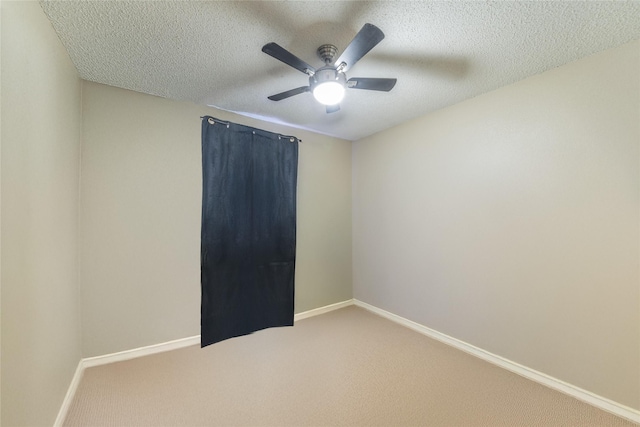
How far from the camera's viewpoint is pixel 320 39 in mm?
1580

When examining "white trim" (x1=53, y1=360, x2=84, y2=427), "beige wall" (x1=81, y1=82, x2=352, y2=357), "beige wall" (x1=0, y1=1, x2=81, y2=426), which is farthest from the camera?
"beige wall" (x1=81, y1=82, x2=352, y2=357)

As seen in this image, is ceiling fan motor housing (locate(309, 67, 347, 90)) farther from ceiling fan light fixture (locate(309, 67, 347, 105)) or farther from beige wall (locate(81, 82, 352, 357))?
beige wall (locate(81, 82, 352, 357))

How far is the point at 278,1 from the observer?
1.31 m

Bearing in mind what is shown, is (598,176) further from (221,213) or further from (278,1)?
(221,213)

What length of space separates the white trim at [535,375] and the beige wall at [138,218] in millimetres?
2310

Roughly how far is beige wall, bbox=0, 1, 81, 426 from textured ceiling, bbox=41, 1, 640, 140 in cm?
30

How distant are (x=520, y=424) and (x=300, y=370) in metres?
1.45

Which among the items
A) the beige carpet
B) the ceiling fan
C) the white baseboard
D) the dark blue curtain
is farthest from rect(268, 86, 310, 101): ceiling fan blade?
the white baseboard

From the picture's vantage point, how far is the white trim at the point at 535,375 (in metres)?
1.59

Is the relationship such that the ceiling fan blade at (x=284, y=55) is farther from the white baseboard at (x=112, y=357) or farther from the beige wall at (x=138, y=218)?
the white baseboard at (x=112, y=357)

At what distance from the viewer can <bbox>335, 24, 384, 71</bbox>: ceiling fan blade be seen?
4.00 ft

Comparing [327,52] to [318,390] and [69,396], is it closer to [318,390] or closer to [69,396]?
[318,390]

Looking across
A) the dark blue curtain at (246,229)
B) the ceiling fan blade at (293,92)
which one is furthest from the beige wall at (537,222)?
the ceiling fan blade at (293,92)

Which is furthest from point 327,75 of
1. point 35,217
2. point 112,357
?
point 112,357
